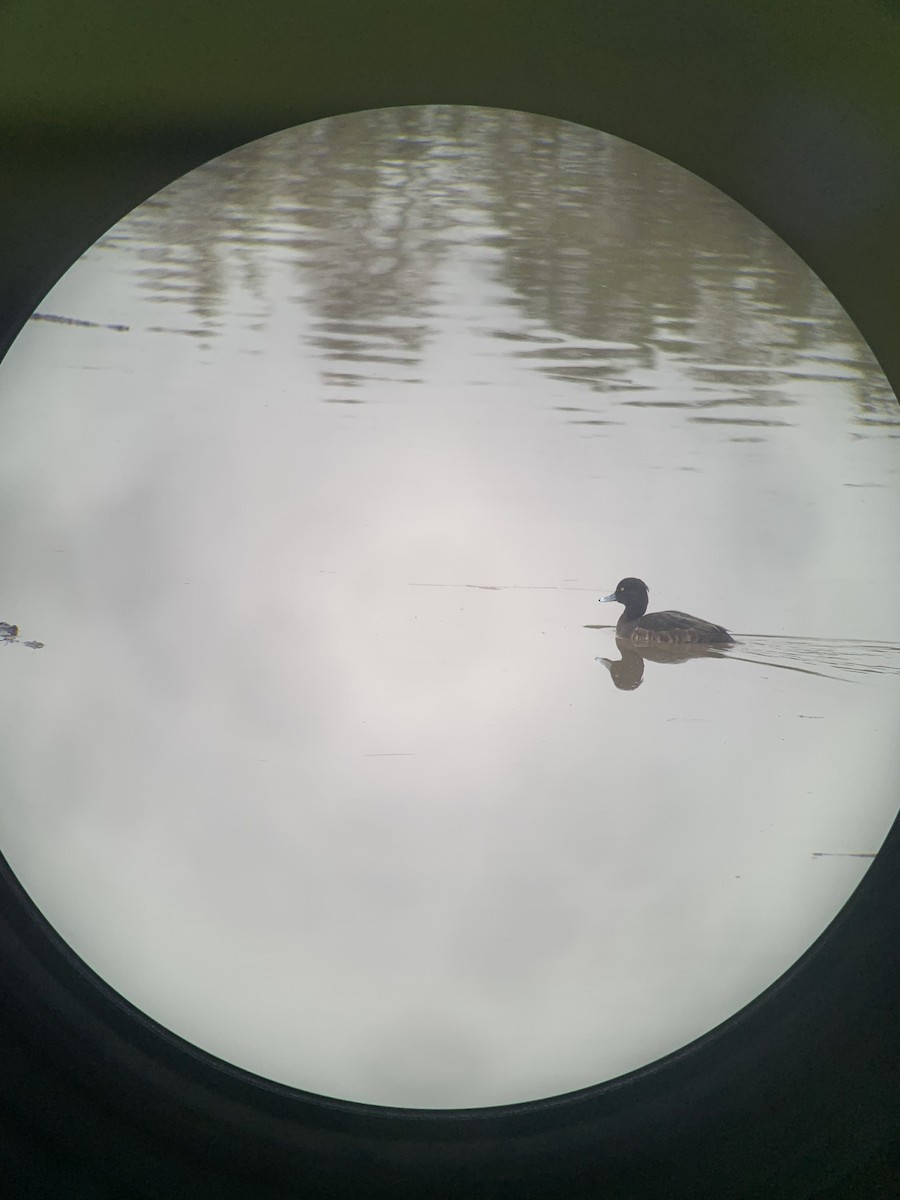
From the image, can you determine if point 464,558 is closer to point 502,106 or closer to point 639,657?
point 639,657

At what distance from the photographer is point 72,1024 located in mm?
1009

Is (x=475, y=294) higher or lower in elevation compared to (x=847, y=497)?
higher

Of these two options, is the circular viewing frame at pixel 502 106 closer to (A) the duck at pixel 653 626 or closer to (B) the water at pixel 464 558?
(B) the water at pixel 464 558

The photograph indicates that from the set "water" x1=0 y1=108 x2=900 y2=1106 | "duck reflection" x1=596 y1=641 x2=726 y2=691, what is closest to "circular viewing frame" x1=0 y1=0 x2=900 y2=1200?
"water" x1=0 y1=108 x2=900 y2=1106

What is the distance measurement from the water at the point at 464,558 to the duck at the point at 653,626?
0.02m

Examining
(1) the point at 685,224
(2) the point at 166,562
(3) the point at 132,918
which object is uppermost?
(1) the point at 685,224

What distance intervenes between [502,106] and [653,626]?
553 mm

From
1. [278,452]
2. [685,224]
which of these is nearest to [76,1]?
[278,452]

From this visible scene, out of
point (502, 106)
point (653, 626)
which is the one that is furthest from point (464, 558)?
point (502, 106)

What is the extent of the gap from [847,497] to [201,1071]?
2.97ft

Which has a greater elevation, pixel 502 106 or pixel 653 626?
pixel 502 106

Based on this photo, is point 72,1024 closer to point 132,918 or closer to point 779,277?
point 132,918

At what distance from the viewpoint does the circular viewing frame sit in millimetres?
949

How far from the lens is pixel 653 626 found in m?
0.95
